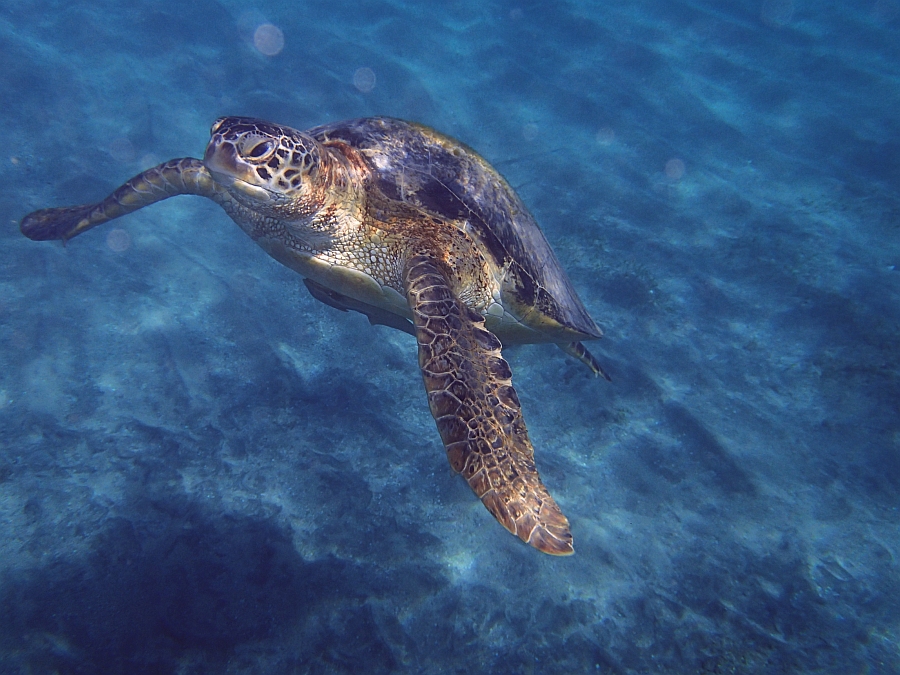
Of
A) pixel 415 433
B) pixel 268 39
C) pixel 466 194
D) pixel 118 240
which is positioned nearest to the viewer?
pixel 466 194

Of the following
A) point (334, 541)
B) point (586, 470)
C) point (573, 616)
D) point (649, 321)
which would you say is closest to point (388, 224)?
point (334, 541)

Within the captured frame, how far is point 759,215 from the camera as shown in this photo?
8.58 m

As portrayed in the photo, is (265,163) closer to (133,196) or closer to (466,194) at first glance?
(466,194)

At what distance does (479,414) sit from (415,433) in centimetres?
218

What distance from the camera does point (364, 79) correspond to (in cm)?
1113

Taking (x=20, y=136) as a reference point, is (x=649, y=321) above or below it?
above

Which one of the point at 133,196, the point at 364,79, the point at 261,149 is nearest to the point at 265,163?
the point at 261,149

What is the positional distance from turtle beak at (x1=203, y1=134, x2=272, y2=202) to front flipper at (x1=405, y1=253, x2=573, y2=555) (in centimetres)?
133

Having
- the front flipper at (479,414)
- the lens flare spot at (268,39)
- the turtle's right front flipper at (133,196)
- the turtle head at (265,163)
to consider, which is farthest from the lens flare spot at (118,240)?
the lens flare spot at (268,39)

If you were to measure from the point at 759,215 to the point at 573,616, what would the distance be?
348 inches

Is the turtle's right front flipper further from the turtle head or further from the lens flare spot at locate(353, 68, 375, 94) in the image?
the lens flare spot at locate(353, 68, 375, 94)

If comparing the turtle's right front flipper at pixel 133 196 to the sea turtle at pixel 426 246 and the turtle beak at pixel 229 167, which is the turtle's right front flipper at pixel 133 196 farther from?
the turtle beak at pixel 229 167

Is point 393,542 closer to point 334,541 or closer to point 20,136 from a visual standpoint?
point 334,541

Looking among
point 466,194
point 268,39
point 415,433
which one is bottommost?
point 415,433
